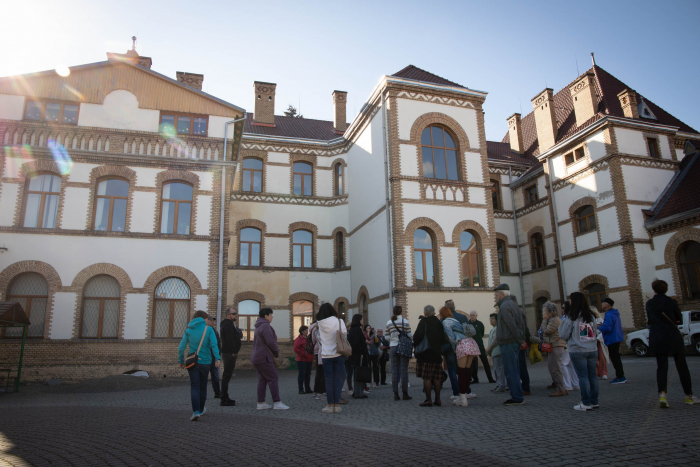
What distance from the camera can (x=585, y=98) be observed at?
25656 mm

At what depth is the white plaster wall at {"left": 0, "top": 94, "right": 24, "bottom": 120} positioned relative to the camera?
17.8 m

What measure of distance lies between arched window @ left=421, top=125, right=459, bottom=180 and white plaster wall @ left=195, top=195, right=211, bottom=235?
29.7 feet

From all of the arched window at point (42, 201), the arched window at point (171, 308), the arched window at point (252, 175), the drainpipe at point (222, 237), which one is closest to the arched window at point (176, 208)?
the drainpipe at point (222, 237)

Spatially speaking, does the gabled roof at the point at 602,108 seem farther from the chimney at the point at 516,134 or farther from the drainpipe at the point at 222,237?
the drainpipe at the point at 222,237

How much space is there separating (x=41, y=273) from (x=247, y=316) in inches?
371

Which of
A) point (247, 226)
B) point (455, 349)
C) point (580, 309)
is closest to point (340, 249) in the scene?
point (247, 226)

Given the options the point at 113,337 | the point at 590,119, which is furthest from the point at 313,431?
the point at 590,119

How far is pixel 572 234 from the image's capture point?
25.1 meters

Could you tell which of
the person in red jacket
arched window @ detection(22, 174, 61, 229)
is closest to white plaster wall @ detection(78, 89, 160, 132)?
arched window @ detection(22, 174, 61, 229)

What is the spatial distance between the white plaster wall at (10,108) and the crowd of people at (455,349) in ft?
43.9

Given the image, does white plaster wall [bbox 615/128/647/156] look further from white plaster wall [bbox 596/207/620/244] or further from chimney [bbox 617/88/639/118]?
white plaster wall [bbox 596/207/620/244]

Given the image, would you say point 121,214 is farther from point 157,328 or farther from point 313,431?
point 313,431

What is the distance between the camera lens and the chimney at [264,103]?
95.2 ft

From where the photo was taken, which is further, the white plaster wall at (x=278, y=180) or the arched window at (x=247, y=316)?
the white plaster wall at (x=278, y=180)
